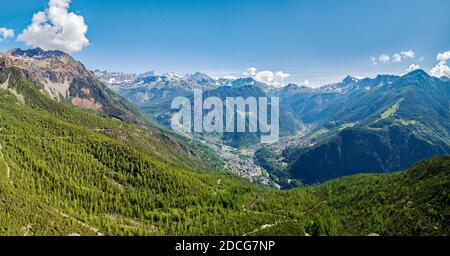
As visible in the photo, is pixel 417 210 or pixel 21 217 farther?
pixel 417 210

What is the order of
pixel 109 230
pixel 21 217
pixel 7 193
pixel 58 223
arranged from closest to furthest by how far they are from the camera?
pixel 21 217
pixel 58 223
pixel 7 193
pixel 109 230
